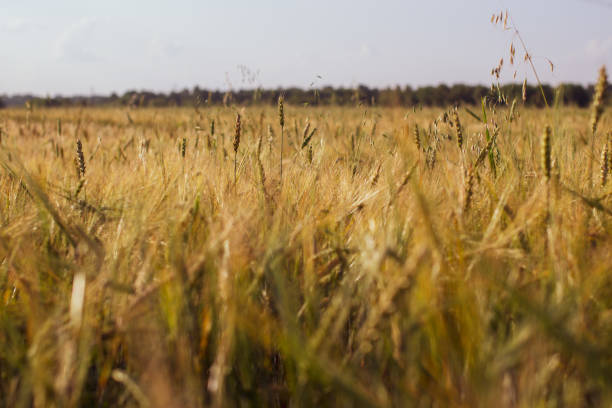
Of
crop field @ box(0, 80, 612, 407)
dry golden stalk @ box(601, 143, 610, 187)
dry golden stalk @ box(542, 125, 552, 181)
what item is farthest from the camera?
dry golden stalk @ box(601, 143, 610, 187)

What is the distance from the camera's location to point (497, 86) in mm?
1574

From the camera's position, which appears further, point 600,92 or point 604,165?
point 604,165

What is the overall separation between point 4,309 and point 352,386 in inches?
28.2

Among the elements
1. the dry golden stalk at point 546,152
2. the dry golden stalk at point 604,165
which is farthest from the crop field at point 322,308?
the dry golden stalk at point 604,165

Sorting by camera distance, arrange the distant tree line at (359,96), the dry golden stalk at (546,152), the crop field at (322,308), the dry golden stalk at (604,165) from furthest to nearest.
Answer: the distant tree line at (359,96)
the dry golden stalk at (604,165)
the dry golden stalk at (546,152)
the crop field at (322,308)

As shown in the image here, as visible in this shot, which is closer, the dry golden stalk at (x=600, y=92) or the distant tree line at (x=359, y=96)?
the dry golden stalk at (x=600, y=92)

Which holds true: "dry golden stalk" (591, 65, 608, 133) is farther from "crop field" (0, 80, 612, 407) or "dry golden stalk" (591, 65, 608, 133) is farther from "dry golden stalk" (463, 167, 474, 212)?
"dry golden stalk" (463, 167, 474, 212)

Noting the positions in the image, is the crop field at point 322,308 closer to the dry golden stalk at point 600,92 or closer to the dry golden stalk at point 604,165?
the dry golden stalk at point 600,92

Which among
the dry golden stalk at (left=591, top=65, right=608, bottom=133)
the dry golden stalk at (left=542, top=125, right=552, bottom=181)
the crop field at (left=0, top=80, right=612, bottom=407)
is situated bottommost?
the crop field at (left=0, top=80, right=612, bottom=407)

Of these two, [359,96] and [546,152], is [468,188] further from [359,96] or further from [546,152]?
[359,96]

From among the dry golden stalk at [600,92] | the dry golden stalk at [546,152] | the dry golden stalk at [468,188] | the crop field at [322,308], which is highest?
the dry golden stalk at [600,92]

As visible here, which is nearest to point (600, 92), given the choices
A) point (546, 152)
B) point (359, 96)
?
point (546, 152)

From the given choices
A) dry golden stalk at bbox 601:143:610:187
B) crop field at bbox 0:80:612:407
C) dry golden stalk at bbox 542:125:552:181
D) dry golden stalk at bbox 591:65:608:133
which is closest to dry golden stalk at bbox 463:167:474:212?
crop field at bbox 0:80:612:407

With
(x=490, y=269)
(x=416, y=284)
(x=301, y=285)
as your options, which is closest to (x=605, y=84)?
(x=490, y=269)
